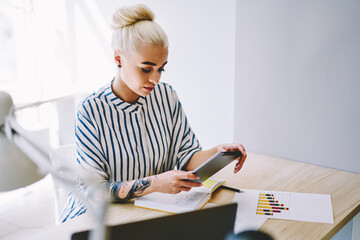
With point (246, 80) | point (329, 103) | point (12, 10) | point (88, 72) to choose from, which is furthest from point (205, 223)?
point (12, 10)

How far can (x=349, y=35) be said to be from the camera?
1392 mm

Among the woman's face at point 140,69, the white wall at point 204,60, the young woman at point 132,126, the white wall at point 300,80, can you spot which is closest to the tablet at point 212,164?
the young woman at point 132,126

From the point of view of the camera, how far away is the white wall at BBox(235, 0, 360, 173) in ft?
A: 4.69

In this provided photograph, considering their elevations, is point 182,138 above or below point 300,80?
below

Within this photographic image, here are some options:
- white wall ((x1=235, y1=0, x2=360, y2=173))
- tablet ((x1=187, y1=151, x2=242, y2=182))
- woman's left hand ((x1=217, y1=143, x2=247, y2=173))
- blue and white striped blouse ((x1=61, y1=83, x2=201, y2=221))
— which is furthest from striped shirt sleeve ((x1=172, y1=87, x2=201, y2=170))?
white wall ((x1=235, y1=0, x2=360, y2=173))

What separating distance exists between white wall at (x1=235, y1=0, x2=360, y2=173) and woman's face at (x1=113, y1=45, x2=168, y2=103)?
0.59 metres

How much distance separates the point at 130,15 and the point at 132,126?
427 millimetres

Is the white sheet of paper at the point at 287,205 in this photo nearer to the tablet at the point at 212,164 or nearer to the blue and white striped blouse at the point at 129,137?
the tablet at the point at 212,164

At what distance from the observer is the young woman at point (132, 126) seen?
118cm

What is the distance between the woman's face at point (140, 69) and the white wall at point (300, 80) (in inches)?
23.4

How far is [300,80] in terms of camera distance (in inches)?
61.5

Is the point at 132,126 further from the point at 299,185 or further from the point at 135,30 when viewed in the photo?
the point at 299,185

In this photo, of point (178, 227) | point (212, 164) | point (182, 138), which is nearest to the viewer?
→ point (178, 227)

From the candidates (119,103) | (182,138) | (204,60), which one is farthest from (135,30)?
(204,60)
